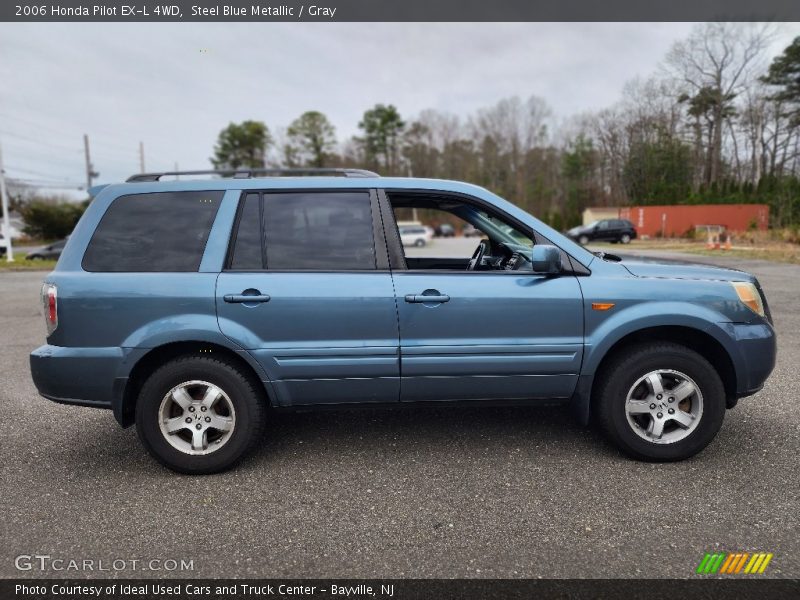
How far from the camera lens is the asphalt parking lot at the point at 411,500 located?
7.50 feet

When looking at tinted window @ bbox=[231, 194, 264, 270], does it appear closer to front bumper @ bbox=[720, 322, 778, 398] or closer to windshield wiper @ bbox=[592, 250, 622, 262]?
windshield wiper @ bbox=[592, 250, 622, 262]

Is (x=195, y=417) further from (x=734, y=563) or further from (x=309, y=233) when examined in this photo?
(x=734, y=563)

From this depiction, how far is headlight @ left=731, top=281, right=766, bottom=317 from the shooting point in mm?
3150

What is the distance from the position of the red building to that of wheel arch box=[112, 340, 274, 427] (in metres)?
34.2

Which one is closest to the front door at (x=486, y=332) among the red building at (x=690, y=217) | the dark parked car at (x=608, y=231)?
the dark parked car at (x=608, y=231)

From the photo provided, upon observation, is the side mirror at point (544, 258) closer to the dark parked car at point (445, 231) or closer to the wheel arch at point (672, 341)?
the wheel arch at point (672, 341)

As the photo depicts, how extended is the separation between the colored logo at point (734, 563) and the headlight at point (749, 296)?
5.05 ft

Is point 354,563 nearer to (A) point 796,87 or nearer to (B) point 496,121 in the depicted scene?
(A) point 796,87

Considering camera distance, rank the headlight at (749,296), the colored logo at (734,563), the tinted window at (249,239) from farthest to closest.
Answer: the headlight at (749,296) → the tinted window at (249,239) → the colored logo at (734,563)

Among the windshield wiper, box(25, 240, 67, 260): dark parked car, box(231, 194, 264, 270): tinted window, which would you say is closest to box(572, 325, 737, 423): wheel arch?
the windshield wiper

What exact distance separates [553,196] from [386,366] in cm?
6516

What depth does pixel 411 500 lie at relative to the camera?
2.76 metres

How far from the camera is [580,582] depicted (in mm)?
2115
